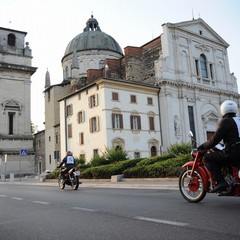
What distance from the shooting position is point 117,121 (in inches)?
1517

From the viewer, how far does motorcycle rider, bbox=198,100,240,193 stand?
18.8 ft

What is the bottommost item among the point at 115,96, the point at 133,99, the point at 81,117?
the point at 81,117

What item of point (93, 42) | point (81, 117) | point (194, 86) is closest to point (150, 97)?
point (194, 86)

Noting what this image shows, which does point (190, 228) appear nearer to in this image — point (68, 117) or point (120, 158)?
point (120, 158)

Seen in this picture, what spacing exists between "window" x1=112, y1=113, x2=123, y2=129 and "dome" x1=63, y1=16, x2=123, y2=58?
2702cm

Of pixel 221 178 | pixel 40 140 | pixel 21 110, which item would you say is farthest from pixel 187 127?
pixel 221 178

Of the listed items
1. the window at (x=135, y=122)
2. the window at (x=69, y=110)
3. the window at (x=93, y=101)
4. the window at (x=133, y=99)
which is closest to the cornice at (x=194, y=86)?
the window at (x=133, y=99)

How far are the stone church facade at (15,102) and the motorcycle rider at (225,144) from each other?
37.8m

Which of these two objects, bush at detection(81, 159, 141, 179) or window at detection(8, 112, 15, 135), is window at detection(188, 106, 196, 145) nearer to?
window at detection(8, 112, 15, 135)

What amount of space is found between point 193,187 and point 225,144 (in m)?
1.27

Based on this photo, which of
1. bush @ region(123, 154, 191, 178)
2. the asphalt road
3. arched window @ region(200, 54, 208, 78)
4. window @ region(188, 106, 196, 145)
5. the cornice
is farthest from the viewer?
arched window @ region(200, 54, 208, 78)

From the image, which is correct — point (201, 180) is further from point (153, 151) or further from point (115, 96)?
point (153, 151)

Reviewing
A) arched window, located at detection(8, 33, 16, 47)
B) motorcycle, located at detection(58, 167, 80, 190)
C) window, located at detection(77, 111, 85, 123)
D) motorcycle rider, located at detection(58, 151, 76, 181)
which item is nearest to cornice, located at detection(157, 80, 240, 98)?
window, located at detection(77, 111, 85, 123)

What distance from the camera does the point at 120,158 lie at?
27453 mm
